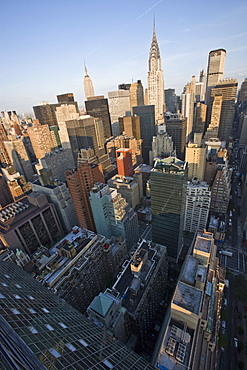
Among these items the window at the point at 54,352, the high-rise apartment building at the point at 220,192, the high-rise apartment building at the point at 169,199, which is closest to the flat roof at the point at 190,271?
the high-rise apartment building at the point at 169,199

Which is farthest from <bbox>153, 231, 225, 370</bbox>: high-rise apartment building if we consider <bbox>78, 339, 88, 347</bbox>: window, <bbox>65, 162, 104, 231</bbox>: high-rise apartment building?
<bbox>65, 162, 104, 231</bbox>: high-rise apartment building

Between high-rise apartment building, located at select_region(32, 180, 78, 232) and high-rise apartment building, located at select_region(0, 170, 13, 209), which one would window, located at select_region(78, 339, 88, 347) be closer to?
high-rise apartment building, located at select_region(32, 180, 78, 232)

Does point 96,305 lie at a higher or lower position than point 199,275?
lower

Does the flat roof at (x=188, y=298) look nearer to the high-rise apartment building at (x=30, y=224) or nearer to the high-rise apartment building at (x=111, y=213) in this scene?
the high-rise apartment building at (x=111, y=213)

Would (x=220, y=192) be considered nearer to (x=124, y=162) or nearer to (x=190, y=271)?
(x=124, y=162)

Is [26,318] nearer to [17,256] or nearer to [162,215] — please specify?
[17,256]

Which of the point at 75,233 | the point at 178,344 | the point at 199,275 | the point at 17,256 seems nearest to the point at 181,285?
the point at 199,275

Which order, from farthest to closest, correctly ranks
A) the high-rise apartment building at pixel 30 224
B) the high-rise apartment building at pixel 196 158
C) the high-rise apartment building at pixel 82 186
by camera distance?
the high-rise apartment building at pixel 196 158 → the high-rise apartment building at pixel 82 186 → the high-rise apartment building at pixel 30 224
